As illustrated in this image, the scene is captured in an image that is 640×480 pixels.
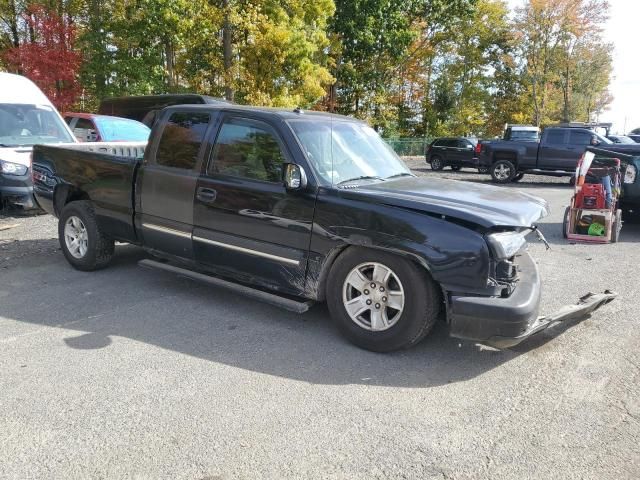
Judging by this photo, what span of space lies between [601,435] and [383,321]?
157 cm

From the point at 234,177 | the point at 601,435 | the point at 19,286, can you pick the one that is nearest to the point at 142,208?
the point at 234,177

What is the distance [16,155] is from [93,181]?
4.33 meters

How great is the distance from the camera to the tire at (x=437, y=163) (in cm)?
2619

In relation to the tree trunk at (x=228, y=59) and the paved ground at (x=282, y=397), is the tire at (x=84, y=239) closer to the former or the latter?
the paved ground at (x=282, y=397)

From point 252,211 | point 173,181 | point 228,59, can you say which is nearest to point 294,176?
point 252,211

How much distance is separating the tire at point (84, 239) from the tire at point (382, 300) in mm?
3027

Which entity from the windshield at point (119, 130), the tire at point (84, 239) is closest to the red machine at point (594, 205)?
the tire at point (84, 239)

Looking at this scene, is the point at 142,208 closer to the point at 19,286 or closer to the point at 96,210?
the point at 96,210

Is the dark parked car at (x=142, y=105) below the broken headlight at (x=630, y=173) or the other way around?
the other way around

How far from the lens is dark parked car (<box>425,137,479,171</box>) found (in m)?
25.3

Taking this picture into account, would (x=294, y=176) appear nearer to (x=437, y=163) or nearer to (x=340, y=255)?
(x=340, y=255)

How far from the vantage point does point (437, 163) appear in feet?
86.3

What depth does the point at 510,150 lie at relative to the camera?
63.7 ft

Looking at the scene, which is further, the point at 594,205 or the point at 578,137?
the point at 578,137
